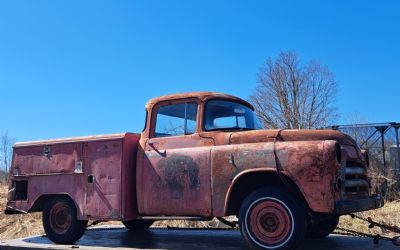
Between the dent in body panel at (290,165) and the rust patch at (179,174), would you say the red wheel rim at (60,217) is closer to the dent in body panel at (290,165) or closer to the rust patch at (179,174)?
the rust patch at (179,174)

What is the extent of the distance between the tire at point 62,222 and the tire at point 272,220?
105 inches

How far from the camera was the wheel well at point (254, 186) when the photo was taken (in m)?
5.48

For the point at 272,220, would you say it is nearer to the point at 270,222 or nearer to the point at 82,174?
the point at 270,222

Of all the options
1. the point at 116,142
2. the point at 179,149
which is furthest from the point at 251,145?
the point at 116,142

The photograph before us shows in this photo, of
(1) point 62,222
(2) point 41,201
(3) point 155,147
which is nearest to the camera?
(3) point 155,147

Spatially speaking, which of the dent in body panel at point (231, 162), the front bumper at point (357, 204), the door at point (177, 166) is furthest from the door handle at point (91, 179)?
the front bumper at point (357, 204)

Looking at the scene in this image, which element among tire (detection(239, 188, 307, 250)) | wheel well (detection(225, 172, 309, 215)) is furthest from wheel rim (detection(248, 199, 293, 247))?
wheel well (detection(225, 172, 309, 215))

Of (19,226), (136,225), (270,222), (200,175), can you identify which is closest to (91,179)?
(200,175)

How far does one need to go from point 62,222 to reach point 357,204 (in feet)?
13.7

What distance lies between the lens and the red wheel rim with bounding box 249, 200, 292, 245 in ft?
17.5

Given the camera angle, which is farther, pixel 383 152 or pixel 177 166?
pixel 383 152

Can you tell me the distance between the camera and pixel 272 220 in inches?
214

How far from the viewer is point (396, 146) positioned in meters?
17.1

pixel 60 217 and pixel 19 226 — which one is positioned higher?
pixel 60 217
